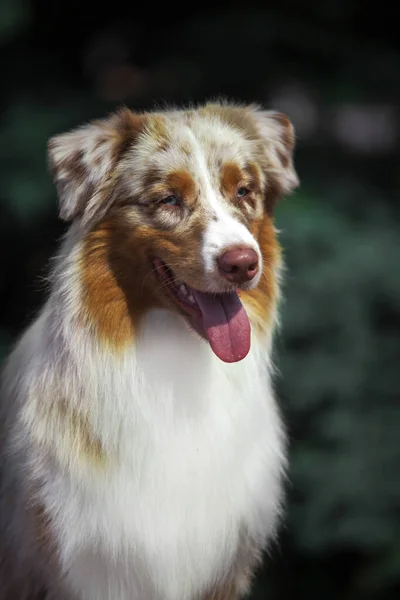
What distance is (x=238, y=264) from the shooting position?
190 centimetres

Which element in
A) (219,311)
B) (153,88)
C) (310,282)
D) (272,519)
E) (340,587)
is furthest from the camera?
(340,587)

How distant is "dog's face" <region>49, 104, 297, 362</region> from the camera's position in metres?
1.99

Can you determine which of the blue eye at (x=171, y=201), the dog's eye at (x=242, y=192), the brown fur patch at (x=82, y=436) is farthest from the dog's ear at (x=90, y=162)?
the brown fur patch at (x=82, y=436)

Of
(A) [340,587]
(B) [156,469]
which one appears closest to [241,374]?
(B) [156,469]

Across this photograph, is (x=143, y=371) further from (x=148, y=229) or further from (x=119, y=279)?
(x=148, y=229)

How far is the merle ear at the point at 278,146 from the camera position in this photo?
220 centimetres

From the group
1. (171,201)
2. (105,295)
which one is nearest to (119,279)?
(105,295)

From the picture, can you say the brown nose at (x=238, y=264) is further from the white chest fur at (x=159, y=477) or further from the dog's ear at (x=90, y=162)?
the dog's ear at (x=90, y=162)

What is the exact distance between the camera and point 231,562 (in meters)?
2.27

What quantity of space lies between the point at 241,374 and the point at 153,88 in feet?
7.91

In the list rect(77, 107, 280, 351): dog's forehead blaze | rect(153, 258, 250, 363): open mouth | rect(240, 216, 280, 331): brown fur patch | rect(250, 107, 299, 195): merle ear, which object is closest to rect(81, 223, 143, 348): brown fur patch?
rect(77, 107, 280, 351): dog's forehead blaze

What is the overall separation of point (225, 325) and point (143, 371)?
0.84 ft

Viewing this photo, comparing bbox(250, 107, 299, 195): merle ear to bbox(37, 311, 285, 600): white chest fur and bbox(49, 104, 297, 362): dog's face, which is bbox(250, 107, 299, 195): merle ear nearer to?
bbox(49, 104, 297, 362): dog's face

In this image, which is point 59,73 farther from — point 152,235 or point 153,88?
point 152,235
